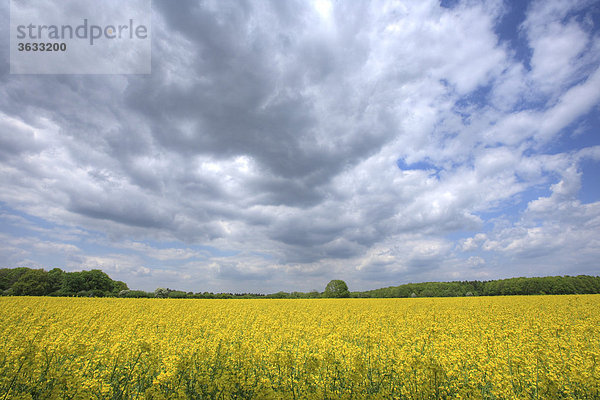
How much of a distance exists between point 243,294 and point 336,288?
2938 cm

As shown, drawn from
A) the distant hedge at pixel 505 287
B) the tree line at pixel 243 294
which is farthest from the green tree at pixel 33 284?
the distant hedge at pixel 505 287

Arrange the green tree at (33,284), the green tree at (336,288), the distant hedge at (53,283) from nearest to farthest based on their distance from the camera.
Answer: the green tree at (33,284) → the distant hedge at (53,283) → the green tree at (336,288)

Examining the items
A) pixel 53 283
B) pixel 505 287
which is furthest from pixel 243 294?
pixel 505 287

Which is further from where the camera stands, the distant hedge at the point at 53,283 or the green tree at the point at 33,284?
the distant hedge at the point at 53,283

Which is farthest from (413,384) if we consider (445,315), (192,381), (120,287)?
(120,287)

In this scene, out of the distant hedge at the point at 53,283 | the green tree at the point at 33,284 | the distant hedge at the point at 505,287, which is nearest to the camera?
the green tree at the point at 33,284

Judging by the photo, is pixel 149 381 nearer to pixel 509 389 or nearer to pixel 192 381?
pixel 192 381

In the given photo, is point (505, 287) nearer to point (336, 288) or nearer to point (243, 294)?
point (336, 288)

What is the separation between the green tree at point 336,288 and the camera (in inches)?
2921

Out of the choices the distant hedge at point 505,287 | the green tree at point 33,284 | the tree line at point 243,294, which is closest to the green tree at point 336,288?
the tree line at point 243,294

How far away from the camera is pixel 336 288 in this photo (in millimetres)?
77188

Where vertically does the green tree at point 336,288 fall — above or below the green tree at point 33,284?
below

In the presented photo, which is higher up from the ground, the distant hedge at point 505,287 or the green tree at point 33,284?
the green tree at point 33,284

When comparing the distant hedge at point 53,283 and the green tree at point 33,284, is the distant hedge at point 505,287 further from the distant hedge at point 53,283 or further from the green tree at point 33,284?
the green tree at point 33,284
